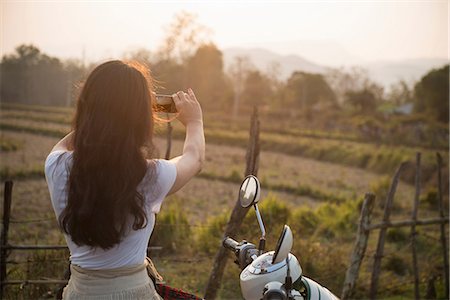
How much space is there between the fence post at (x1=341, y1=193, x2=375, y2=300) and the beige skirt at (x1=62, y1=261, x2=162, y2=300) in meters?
3.04

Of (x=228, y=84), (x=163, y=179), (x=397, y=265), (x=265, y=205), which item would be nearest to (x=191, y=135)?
(x=163, y=179)

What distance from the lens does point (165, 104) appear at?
176cm

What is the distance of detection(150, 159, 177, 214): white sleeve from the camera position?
1.57m

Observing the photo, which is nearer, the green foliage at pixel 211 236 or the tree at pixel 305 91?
the green foliage at pixel 211 236

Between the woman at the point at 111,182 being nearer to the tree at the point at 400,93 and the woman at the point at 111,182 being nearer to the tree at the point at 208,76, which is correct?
the tree at the point at 208,76

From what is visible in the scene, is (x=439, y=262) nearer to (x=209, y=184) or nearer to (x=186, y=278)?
(x=186, y=278)

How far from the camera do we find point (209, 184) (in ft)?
42.9

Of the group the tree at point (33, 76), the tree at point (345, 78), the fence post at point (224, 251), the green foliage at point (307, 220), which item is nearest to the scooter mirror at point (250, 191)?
the fence post at point (224, 251)

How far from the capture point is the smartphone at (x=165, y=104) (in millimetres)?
1748

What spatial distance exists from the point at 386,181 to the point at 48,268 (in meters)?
8.45

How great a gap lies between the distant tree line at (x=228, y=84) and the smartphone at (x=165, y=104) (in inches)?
181

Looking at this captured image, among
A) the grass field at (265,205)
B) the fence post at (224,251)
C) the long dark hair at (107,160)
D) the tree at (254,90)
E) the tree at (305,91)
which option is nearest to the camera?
the long dark hair at (107,160)

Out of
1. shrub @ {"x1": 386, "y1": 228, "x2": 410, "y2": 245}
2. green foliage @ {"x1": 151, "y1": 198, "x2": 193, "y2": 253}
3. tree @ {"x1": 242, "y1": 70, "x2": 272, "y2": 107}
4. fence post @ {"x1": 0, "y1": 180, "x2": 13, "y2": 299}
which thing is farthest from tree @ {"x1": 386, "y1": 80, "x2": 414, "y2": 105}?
fence post @ {"x1": 0, "y1": 180, "x2": 13, "y2": 299}

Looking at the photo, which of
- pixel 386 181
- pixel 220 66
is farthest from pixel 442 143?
pixel 220 66
